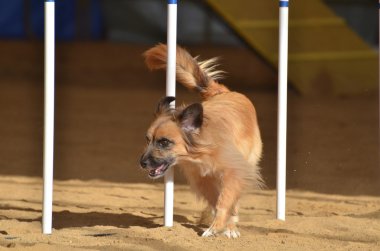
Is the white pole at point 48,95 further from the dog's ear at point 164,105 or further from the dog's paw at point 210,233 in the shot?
the dog's paw at point 210,233

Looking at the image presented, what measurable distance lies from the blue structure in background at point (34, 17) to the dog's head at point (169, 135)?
1682 centimetres

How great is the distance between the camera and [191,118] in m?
5.79

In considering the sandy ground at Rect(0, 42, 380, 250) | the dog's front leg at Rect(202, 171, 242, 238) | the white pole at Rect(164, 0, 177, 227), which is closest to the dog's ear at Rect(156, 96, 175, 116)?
the white pole at Rect(164, 0, 177, 227)

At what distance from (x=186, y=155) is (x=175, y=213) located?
4.83 feet

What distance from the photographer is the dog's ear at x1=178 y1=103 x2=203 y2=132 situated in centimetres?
575

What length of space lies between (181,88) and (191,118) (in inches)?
406

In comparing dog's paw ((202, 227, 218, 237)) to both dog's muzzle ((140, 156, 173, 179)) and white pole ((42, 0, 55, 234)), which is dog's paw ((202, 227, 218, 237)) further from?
white pole ((42, 0, 55, 234))

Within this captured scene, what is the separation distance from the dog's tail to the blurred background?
194cm

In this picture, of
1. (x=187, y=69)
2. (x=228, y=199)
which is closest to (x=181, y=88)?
(x=187, y=69)

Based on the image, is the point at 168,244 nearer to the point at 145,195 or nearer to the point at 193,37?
the point at 145,195

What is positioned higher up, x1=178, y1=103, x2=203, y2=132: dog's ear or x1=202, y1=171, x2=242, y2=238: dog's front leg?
A: x1=178, y1=103, x2=203, y2=132: dog's ear

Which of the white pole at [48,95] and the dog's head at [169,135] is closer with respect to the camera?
the white pole at [48,95]

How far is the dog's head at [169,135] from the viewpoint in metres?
5.76

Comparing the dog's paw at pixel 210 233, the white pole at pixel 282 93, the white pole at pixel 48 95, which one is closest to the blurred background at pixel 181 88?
the white pole at pixel 282 93
